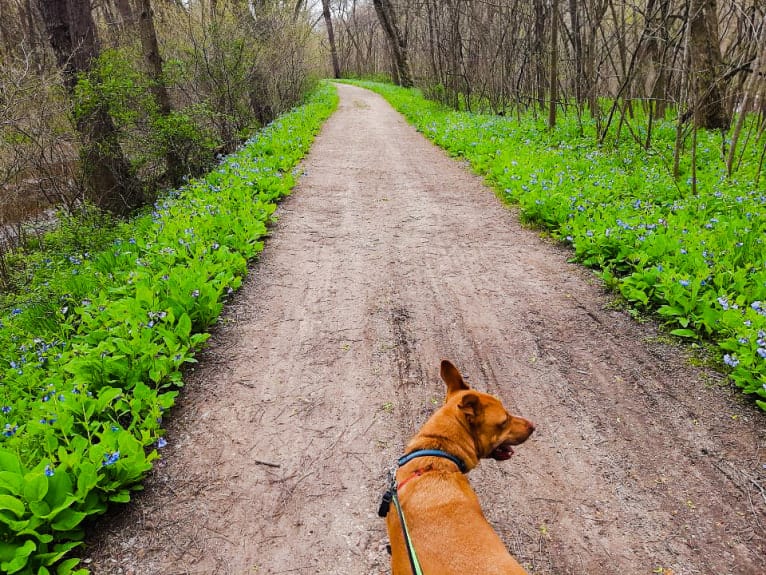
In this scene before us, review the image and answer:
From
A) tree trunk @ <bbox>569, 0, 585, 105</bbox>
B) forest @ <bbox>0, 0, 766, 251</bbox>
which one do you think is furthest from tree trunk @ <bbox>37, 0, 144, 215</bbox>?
tree trunk @ <bbox>569, 0, 585, 105</bbox>

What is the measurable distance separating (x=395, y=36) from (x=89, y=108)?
80.0 feet

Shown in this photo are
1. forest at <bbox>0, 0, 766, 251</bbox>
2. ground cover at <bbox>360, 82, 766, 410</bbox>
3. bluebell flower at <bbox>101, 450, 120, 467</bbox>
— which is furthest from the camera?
forest at <bbox>0, 0, 766, 251</bbox>

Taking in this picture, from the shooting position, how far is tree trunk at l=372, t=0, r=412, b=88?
89.7 feet

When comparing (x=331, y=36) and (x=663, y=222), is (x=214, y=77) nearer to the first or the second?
(x=663, y=222)

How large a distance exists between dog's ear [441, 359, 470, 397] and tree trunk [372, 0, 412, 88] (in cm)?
2863

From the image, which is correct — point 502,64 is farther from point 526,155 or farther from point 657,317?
point 657,317

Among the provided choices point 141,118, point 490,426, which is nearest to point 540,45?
point 141,118

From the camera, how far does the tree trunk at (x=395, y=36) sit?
89.7ft


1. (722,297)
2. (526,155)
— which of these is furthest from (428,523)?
(526,155)

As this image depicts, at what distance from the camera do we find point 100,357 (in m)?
3.71

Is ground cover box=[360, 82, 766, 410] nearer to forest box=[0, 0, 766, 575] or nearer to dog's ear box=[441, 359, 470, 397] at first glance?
forest box=[0, 0, 766, 575]

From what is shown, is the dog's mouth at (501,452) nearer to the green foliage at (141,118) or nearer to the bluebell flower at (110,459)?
the bluebell flower at (110,459)

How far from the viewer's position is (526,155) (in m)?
9.34

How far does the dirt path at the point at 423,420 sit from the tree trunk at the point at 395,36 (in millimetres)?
25998
